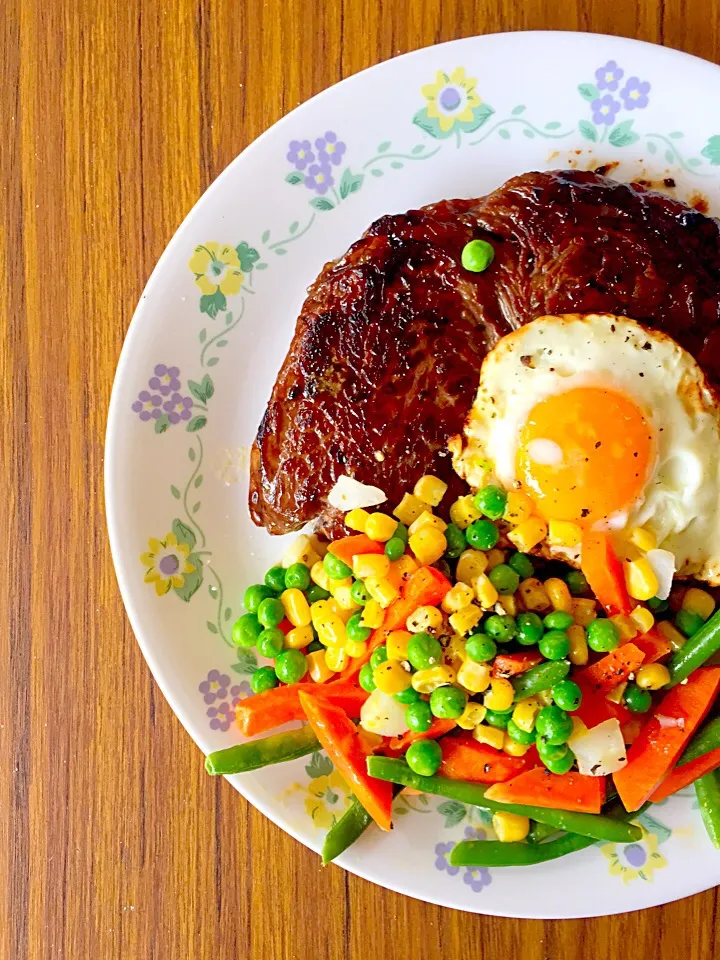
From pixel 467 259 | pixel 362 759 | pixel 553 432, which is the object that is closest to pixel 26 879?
pixel 362 759

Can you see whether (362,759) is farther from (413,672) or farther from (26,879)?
(26,879)

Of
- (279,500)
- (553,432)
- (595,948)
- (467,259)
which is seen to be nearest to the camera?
(553,432)

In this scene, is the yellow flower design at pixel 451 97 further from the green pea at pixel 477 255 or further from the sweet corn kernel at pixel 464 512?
the sweet corn kernel at pixel 464 512

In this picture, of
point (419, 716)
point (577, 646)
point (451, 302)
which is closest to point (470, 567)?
point (577, 646)

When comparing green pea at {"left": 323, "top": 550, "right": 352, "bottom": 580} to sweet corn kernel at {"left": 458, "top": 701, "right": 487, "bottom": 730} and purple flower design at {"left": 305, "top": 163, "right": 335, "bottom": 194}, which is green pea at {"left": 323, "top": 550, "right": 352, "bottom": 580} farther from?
purple flower design at {"left": 305, "top": 163, "right": 335, "bottom": 194}

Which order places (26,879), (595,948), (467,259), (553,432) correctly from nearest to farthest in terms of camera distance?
1. (553,432)
2. (467,259)
3. (595,948)
4. (26,879)

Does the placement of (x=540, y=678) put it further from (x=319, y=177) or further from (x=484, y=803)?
(x=319, y=177)

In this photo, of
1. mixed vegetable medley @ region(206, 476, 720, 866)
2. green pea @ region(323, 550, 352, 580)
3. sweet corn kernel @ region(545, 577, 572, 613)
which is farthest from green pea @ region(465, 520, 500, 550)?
green pea @ region(323, 550, 352, 580)
